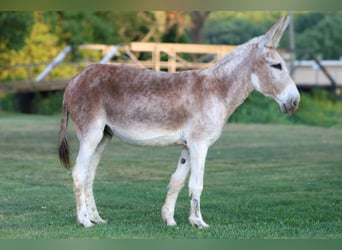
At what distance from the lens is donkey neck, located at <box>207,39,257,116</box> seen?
9.28 metres

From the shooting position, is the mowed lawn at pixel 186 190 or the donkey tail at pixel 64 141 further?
the donkey tail at pixel 64 141

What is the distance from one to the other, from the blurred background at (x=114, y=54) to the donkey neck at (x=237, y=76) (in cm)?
1845

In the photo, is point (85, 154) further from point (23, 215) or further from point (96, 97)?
point (23, 215)

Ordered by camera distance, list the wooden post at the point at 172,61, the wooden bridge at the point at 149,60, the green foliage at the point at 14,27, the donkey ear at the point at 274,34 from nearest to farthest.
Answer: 1. the donkey ear at the point at 274,34
2. the green foliage at the point at 14,27
3. the wooden post at the point at 172,61
4. the wooden bridge at the point at 149,60

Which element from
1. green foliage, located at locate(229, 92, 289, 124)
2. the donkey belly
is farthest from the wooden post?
the donkey belly

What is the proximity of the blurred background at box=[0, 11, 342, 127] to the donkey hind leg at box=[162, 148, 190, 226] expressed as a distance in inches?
725

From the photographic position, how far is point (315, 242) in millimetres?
8172

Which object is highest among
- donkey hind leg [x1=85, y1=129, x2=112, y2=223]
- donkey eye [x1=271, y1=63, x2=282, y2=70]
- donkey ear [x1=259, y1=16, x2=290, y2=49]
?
donkey ear [x1=259, y1=16, x2=290, y2=49]

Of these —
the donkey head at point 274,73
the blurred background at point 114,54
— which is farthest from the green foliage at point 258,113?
the donkey head at point 274,73

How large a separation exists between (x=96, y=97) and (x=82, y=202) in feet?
3.70

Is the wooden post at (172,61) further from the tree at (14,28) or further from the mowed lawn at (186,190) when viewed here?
the mowed lawn at (186,190)

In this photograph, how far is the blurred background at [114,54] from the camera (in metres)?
29.5

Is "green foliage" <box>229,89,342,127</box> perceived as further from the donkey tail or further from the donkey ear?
the donkey ear

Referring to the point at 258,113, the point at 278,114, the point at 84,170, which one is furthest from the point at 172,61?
the point at 84,170
